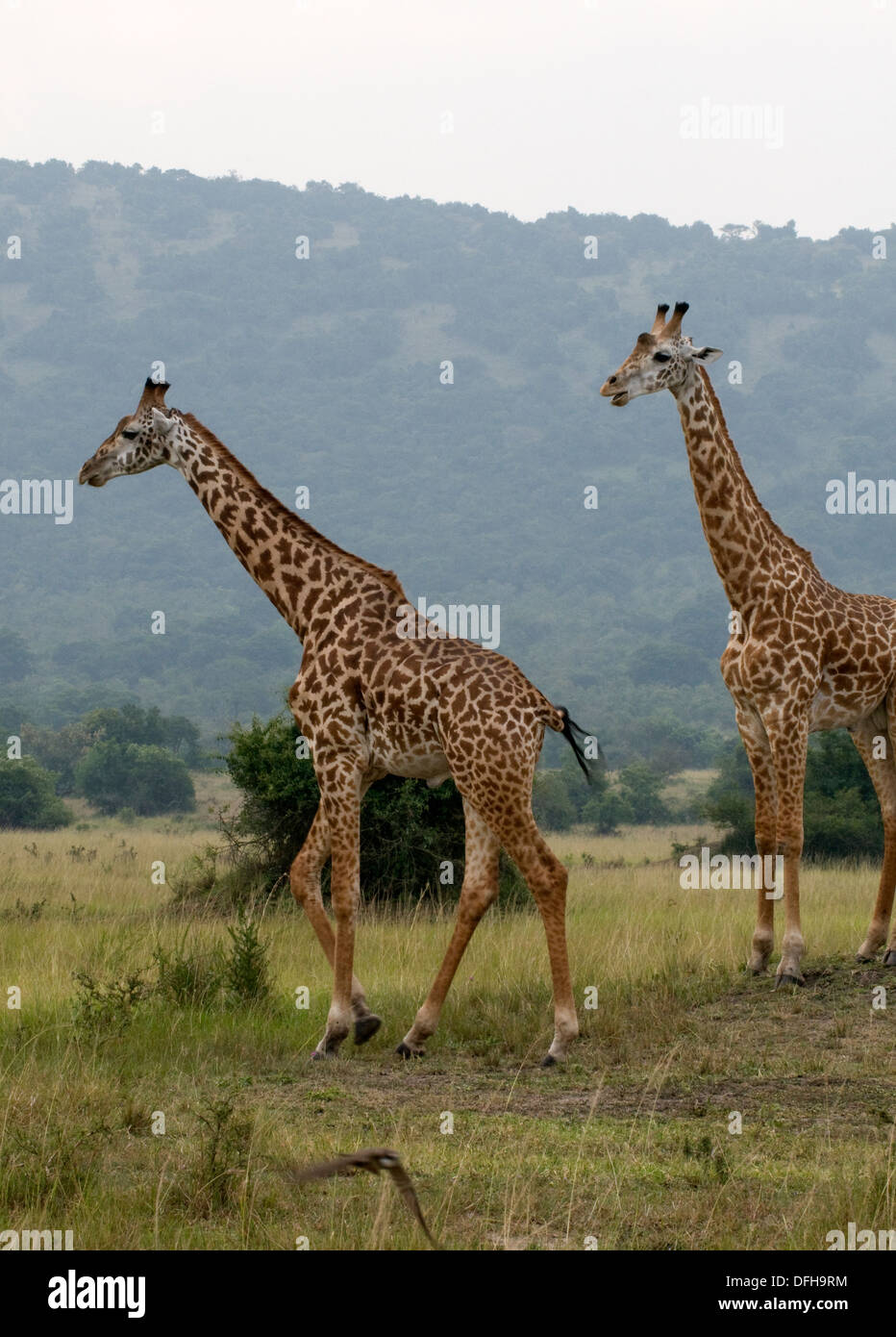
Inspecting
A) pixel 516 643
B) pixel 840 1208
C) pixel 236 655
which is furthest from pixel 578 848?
pixel 516 643

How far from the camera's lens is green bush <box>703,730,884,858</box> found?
23.7 meters

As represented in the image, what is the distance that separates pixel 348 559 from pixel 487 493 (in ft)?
526

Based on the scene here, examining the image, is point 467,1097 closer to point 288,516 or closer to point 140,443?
point 288,516

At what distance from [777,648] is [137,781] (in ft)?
121

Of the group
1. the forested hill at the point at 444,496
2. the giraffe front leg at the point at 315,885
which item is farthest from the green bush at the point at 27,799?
the forested hill at the point at 444,496

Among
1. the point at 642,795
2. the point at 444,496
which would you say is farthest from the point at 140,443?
the point at 444,496

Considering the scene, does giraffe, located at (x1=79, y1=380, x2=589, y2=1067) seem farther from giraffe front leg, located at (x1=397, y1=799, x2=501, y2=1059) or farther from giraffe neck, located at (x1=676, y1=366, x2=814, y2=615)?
giraffe neck, located at (x1=676, y1=366, x2=814, y2=615)

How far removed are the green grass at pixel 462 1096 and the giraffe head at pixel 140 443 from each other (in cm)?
329

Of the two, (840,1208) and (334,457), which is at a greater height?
(334,457)

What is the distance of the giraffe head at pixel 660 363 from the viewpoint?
32.5 feet

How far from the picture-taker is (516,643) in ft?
418

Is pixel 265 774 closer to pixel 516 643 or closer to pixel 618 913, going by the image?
pixel 618 913

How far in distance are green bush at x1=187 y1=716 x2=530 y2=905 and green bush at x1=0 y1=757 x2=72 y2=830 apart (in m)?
17.7

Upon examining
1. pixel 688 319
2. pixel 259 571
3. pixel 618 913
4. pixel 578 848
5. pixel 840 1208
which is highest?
pixel 688 319
